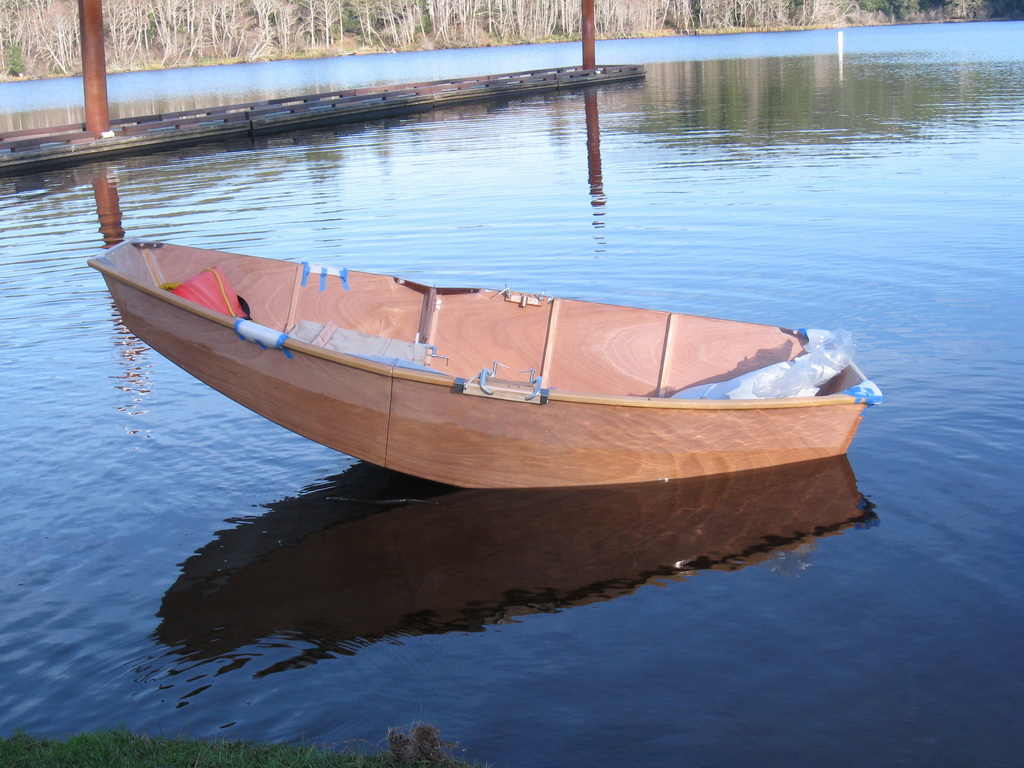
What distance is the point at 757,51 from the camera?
2689 inches

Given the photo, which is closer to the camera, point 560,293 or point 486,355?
point 486,355

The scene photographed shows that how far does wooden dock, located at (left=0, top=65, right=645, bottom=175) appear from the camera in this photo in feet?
97.0

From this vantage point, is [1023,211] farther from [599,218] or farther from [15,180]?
[15,180]

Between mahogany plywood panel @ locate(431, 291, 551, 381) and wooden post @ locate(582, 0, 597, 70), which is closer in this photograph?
mahogany plywood panel @ locate(431, 291, 551, 381)

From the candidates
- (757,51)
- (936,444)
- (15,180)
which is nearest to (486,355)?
(936,444)

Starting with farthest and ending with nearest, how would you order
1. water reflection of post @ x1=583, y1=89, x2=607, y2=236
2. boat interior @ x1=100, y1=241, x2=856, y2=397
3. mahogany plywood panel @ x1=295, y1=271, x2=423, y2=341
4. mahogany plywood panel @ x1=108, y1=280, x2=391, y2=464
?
water reflection of post @ x1=583, y1=89, x2=607, y2=236, mahogany plywood panel @ x1=295, y1=271, x2=423, y2=341, boat interior @ x1=100, y1=241, x2=856, y2=397, mahogany plywood panel @ x1=108, y1=280, x2=391, y2=464

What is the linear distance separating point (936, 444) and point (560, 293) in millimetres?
5604

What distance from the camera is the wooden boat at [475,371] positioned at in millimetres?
6977

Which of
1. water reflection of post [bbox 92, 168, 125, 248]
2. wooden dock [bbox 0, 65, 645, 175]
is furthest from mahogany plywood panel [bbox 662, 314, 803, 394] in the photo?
wooden dock [bbox 0, 65, 645, 175]

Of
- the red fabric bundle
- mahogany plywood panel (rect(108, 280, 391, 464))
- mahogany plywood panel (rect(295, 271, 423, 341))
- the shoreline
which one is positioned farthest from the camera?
the shoreline

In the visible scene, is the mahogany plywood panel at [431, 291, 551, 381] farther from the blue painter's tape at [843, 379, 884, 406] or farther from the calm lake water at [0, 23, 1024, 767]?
the blue painter's tape at [843, 379, 884, 406]

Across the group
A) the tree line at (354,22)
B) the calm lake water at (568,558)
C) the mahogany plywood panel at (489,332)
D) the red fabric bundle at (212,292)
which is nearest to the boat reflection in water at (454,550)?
the calm lake water at (568,558)

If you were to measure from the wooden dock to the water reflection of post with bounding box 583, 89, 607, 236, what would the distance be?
707 centimetres

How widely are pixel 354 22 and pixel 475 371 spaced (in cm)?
11656
